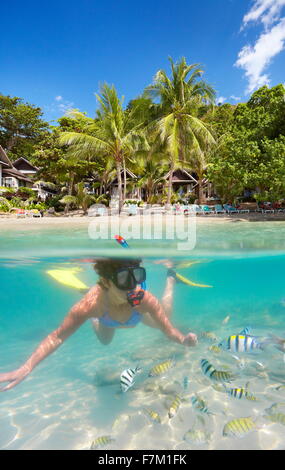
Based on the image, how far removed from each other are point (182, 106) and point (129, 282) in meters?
27.6

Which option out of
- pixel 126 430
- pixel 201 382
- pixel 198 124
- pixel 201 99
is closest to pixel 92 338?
pixel 201 382

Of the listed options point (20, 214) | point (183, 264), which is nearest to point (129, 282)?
point (183, 264)

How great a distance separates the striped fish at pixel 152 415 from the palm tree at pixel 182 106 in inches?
932

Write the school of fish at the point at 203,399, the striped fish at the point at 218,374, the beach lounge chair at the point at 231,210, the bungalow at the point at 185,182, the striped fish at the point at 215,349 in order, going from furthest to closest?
the bungalow at the point at 185,182 → the beach lounge chair at the point at 231,210 → the striped fish at the point at 215,349 → the striped fish at the point at 218,374 → the school of fish at the point at 203,399

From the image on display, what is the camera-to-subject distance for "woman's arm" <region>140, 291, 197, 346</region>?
A: 353cm

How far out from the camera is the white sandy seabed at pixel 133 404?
2.67 metres

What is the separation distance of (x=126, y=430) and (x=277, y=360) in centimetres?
276

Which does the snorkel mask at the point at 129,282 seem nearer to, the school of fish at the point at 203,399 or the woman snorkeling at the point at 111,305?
the woman snorkeling at the point at 111,305

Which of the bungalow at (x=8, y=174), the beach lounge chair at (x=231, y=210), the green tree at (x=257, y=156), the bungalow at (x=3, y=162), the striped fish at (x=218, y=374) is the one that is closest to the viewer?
the striped fish at (x=218, y=374)

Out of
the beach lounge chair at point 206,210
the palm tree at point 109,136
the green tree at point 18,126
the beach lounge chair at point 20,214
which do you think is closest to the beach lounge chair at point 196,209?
the beach lounge chair at point 206,210

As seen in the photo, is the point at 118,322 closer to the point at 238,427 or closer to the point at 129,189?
the point at 238,427

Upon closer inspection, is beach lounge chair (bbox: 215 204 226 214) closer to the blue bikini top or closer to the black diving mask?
the blue bikini top

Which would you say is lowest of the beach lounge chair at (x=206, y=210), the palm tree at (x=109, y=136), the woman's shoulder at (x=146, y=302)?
the woman's shoulder at (x=146, y=302)

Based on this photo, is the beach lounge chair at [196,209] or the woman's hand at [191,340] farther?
the beach lounge chair at [196,209]
